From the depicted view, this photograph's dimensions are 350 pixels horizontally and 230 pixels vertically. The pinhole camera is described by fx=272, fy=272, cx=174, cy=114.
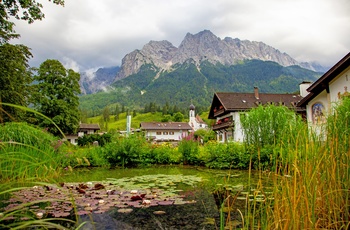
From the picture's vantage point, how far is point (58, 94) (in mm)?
29531

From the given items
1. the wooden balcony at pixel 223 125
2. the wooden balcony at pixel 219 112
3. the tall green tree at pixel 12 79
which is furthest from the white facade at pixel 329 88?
the tall green tree at pixel 12 79

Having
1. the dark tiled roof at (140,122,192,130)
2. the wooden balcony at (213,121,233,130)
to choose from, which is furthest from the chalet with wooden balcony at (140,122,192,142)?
the wooden balcony at (213,121,233,130)

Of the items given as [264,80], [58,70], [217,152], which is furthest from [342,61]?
[264,80]

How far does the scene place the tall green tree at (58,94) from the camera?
1089 inches

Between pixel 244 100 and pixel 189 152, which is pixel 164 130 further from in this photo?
pixel 189 152

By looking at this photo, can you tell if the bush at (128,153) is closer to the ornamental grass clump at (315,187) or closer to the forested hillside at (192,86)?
the ornamental grass clump at (315,187)

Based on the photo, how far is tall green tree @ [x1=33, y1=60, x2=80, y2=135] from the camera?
27672 mm

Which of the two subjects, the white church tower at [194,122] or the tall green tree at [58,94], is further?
the white church tower at [194,122]

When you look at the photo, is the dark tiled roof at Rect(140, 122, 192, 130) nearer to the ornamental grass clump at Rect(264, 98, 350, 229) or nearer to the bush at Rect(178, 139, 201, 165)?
the bush at Rect(178, 139, 201, 165)

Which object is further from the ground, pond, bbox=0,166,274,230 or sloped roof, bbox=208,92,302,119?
sloped roof, bbox=208,92,302,119

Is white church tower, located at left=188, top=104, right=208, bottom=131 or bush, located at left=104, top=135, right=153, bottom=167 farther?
white church tower, located at left=188, top=104, right=208, bottom=131

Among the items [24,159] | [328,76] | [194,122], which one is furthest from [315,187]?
[194,122]

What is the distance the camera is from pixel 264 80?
7121 inches

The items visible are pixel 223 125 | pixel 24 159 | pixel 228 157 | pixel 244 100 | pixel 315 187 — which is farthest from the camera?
pixel 244 100
